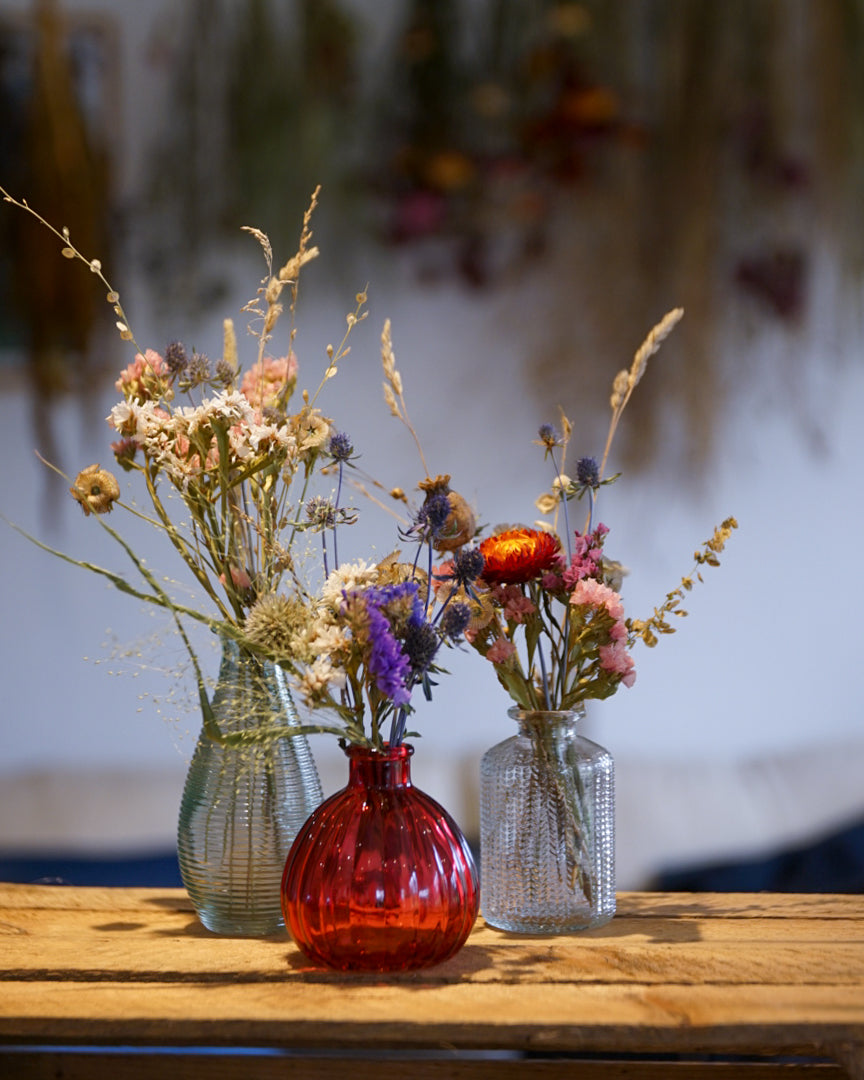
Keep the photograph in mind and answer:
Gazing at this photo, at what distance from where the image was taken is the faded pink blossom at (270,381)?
3.30 ft

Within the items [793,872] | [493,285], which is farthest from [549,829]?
[493,285]

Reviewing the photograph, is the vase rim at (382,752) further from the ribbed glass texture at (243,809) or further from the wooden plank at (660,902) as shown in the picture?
the wooden plank at (660,902)

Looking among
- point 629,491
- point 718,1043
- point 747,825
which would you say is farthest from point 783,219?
point 718,1043

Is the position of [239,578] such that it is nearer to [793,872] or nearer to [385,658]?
[385,658]

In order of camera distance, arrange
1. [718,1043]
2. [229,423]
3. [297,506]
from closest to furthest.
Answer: [718,1043]
[229,423]
[297,506]

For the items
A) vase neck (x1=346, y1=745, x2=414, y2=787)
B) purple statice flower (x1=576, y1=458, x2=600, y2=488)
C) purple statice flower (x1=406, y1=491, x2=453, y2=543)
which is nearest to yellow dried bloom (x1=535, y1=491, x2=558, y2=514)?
purple statice flower (x1=576, y1=458, x2=600, y2=488)

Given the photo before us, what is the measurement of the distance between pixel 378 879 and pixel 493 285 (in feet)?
4.15

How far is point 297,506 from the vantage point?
1.02 metres

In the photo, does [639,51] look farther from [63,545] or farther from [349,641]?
[349,641]

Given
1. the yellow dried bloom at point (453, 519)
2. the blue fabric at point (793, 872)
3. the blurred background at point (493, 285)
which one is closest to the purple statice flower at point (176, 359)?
the yellow dried bloom at point (453, 519)

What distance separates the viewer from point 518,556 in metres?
0.93

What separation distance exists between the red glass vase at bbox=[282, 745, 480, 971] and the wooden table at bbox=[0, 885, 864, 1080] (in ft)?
0.07

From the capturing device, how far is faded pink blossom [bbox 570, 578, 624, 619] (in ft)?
3.10

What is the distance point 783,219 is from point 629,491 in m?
0.52
